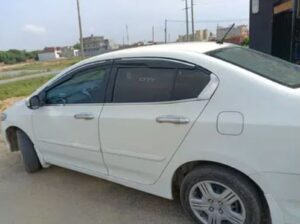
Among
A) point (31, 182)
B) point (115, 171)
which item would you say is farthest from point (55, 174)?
point (115, 171)

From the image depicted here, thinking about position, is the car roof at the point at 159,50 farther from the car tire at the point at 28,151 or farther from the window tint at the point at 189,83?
the car tire at the point at 28,151

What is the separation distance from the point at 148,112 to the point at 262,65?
105 cm

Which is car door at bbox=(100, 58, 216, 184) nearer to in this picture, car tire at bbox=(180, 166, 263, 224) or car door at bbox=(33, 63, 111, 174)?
car door at bbox=(33, 63, 111, 174)

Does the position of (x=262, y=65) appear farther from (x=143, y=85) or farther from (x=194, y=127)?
(x=143, y=85)

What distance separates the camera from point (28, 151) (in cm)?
436

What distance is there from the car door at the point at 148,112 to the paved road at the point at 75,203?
1.25 ft

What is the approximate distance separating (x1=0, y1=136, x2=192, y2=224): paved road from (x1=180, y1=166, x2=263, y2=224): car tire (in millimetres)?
324

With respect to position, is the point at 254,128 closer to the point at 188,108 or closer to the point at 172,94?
the point at 188,108

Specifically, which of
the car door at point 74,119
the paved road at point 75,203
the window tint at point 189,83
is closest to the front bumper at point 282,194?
the window tint at point 189,83

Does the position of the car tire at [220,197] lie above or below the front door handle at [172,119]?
below

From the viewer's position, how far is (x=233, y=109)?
2.40 metres

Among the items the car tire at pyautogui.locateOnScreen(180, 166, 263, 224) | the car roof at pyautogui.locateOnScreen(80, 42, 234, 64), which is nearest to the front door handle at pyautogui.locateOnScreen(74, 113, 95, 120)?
the car roof at pyautogui.locateOnScreen(80, 42, 234, 64)

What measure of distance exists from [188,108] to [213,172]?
54cm

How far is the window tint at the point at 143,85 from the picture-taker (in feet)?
9.26
